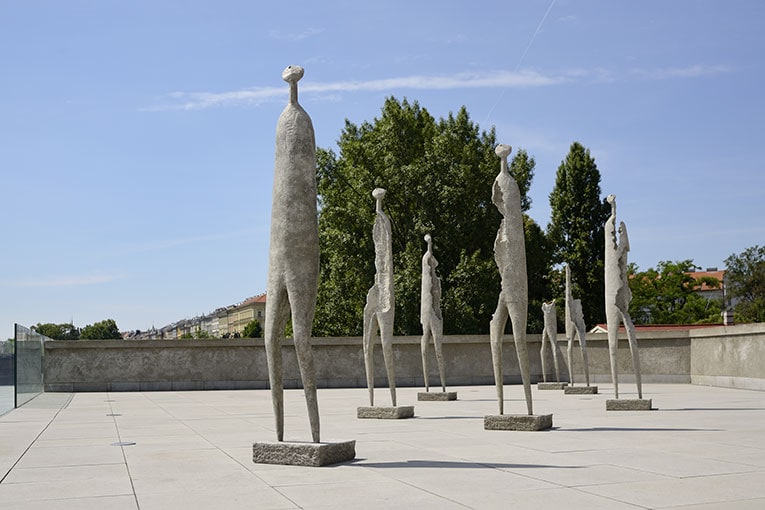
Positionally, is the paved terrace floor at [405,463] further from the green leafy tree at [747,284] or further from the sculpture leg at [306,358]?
the green leafy tree at [747,284]

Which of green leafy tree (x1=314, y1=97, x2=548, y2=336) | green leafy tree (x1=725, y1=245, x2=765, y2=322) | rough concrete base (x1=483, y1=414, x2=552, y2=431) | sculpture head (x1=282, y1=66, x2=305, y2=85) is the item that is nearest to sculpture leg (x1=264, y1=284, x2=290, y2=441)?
sculpture head (x1=282, y1=66, x2=305, y2=85)

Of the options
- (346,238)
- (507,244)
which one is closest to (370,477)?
(507,244)

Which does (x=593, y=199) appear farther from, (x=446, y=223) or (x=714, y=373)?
(x=714, y=373)

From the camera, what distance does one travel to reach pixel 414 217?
40.7m

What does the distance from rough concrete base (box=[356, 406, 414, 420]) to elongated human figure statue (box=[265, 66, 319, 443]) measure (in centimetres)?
569

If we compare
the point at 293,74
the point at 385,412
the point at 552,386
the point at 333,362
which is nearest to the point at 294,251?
the point at 293,74

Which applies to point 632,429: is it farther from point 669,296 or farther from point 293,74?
point 669,296

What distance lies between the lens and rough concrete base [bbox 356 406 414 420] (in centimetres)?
1484

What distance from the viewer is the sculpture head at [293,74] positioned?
9.65m

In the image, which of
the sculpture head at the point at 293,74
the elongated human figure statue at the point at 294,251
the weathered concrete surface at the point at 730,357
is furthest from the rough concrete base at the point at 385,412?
the weathered concrete surface at the point at 730,357

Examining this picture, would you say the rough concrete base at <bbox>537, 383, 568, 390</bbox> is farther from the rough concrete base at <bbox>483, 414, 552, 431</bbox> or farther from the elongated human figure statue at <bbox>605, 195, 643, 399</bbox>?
the rough concrete base at <bbox>483, 414, 552, 431</bbox>

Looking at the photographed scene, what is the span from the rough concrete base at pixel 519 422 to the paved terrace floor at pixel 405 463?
0.20 meters

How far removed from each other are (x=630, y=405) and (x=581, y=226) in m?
38.2

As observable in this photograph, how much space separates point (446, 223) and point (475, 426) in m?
27.2
